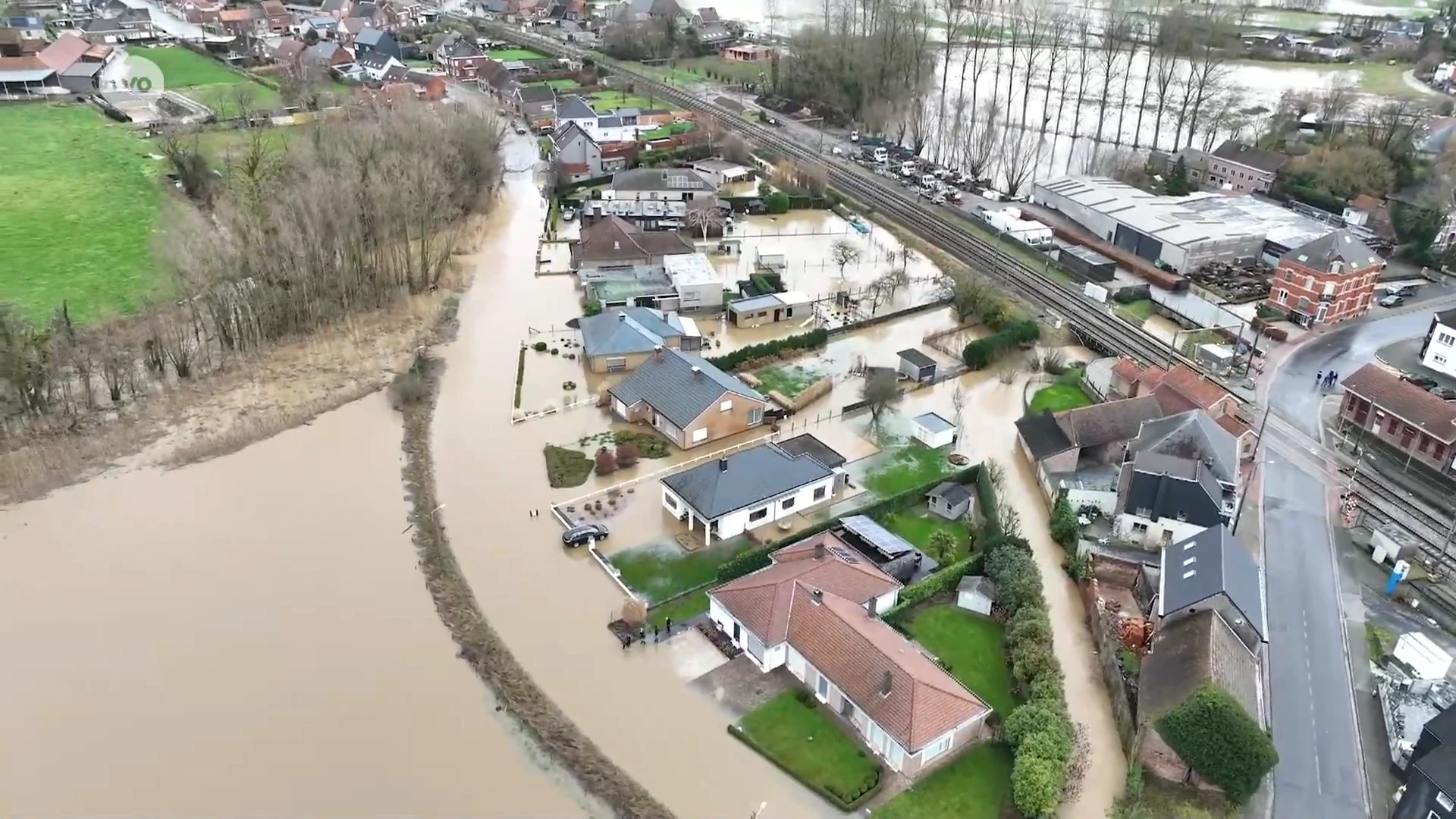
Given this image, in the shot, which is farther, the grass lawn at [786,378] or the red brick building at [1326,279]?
the red brick building at [1326,279]

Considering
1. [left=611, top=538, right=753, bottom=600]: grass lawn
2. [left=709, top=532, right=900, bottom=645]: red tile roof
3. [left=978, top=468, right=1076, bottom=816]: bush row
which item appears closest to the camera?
[left=978, top=468, right=1076, bottom=816]: bush row

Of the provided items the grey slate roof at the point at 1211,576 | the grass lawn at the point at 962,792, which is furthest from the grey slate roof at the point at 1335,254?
the grass lawn at the point at 962,792

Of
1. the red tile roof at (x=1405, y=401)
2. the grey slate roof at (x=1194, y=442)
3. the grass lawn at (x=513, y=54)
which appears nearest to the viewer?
the grey slate roof at (x=1194, y=442)

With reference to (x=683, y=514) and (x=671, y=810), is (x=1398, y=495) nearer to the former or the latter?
(x=683, y=514)

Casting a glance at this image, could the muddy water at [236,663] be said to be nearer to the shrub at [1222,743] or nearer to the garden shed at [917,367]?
the shrub at [1222,743]

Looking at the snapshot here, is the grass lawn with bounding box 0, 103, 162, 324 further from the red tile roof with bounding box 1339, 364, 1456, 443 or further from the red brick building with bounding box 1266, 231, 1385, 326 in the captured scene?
the red brick building with bounding box 1266, 231, 1385, 326

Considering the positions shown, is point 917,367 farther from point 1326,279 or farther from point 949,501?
point 1326,279

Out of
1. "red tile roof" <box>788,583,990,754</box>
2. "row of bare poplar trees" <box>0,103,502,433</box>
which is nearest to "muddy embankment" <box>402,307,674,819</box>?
"red tile roof" <box>788,583,990,754</box>
